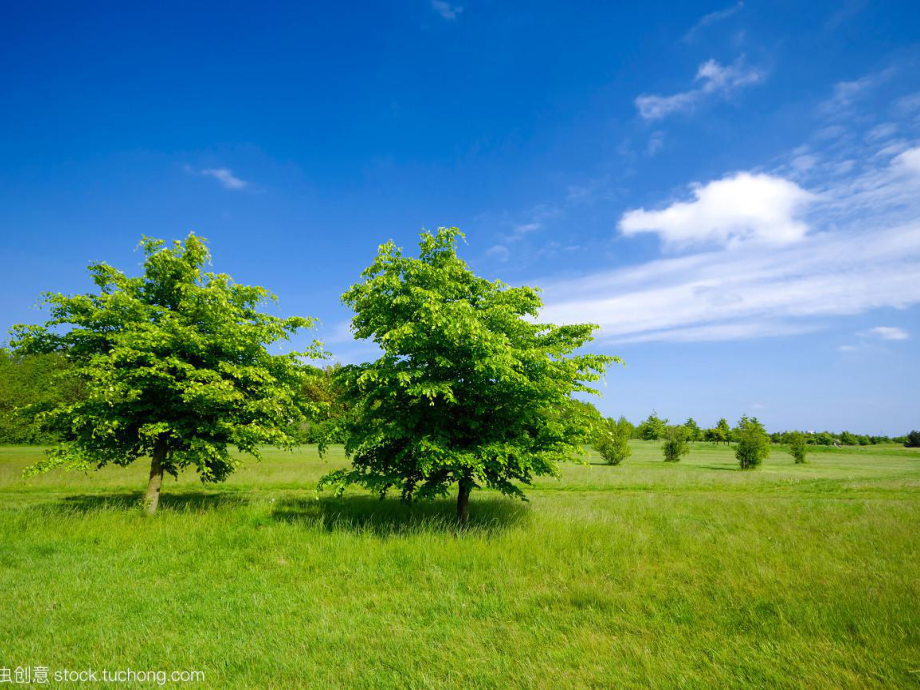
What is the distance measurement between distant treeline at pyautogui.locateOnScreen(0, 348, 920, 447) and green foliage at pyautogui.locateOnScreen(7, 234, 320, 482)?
53 centimetres

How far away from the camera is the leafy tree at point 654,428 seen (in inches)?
3900

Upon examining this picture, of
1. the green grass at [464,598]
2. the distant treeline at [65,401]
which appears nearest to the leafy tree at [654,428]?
the distant treeline at [65,401]

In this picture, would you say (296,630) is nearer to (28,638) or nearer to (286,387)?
(28,638)

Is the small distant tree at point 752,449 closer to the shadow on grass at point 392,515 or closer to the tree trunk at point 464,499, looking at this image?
the shadow on grass at point 392,515

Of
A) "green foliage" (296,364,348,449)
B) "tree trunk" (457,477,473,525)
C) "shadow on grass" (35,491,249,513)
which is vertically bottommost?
"shadow on grass" (35,491,249,513)

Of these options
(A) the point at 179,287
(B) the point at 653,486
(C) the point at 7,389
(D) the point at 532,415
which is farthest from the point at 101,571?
(C) the point at 7,389

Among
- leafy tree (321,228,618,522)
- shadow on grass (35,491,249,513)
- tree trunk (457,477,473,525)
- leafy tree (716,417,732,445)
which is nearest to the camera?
leafy tree (321,228,618,522)

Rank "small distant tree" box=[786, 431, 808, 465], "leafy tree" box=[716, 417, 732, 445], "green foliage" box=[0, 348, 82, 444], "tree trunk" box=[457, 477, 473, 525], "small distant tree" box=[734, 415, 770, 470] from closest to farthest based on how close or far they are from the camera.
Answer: "tree trunk" box=[457, 477, 473, 525], "green foliage" box=[0, 348, 82, 444], "small distant tree" box=[734, 415, 770, 470], "small distant tree" box=[786, 431, 808, 465], "leafy tree" box=[716, 417, 732, 445]

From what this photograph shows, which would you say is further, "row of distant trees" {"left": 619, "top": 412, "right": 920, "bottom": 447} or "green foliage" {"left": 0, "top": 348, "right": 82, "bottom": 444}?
"row of distant trees" {"left": 619, "top": 412, "right": 920, "bottom": 447}

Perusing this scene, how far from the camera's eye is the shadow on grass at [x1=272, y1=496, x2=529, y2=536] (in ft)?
37.8

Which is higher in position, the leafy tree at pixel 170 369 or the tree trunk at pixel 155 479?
the leafy tree at pixel 170 369

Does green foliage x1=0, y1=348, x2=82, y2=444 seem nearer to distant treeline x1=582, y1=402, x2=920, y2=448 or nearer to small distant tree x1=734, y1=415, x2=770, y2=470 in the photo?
small distant tree x1=734, y1=415, x2=770, y2=470

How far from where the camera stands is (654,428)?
100062mm

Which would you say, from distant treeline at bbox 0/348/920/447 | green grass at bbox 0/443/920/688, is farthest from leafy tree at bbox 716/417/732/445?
green grass at bbox 0/443/920/688
